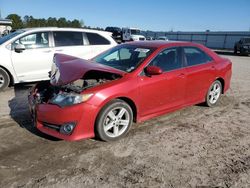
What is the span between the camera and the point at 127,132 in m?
4.66

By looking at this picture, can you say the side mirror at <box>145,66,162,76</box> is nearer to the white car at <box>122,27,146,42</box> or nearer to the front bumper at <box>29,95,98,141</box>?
the front bumper at <box>29,95,98,141</box>

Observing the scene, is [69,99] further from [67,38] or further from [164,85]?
[67,38]

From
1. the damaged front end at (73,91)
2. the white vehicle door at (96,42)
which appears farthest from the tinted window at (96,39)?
the damaged front end at (73,91)

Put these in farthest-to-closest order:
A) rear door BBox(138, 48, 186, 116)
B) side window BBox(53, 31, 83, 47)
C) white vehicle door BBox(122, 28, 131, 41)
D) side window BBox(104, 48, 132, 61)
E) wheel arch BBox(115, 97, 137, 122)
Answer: white vehicle door BBox(122, 28, 131, 41)
side window BBox(53, 31, 83, 47)
side window BBox(104, 48, 132, 61)
rear door BBox(138, 48, 186, 116)
wheel arch BBox(115, 97, 137, 122)

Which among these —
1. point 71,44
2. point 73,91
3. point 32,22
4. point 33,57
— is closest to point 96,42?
point 71,44

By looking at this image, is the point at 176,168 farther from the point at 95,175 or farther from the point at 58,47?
the point at 58,47

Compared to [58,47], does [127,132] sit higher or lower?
lower

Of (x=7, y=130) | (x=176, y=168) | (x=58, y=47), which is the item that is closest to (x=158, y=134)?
(x=176, y=168)

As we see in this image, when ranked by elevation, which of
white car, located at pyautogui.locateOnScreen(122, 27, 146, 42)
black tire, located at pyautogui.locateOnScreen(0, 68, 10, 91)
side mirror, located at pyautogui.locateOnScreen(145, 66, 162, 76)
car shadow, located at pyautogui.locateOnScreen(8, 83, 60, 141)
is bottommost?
white car, located at pyautogui.locateOnScreen(122, 27, 146, 42)

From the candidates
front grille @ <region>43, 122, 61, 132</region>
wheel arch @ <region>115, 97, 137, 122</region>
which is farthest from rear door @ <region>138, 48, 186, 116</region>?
front grille @ <region>43, 122, 61, 132</region>

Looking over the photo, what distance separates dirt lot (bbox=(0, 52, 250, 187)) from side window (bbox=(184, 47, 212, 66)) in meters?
1.15

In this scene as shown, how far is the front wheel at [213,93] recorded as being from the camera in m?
6.21

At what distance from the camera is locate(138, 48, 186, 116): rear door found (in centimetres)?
468

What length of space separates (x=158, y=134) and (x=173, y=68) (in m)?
1.31
